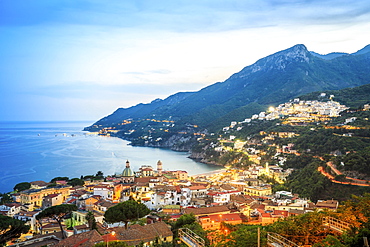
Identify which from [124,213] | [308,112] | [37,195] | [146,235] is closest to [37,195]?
[37,195]

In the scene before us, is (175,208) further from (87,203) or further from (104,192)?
(104,192)

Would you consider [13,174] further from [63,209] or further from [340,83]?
[340,83]

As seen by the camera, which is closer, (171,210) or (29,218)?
(29,218)

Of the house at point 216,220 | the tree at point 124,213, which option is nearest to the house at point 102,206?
the tree at point 124,213

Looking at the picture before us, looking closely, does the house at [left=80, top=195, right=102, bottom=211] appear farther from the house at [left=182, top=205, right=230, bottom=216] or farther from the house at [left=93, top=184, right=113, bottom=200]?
the house at [left=182, top=205, right=230, bottom=216]

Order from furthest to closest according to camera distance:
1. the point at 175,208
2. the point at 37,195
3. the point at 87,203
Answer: the point at 37,195 < the point at 87,203 < the point at 175,208

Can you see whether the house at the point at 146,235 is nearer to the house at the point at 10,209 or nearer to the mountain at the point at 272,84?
the house at the point at 10,209

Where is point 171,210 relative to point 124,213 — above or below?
below

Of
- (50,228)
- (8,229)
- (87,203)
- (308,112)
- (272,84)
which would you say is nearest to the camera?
(8,229)
